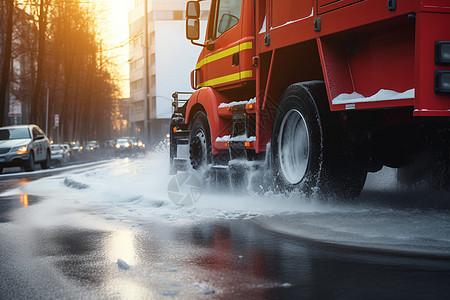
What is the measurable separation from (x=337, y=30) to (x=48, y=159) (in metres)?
21.0

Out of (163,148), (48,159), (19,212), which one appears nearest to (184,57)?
(48,159)

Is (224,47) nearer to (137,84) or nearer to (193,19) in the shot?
(193,19)

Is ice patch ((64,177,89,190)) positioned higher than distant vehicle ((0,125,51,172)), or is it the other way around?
distant vehicle ((0,125,51,172))

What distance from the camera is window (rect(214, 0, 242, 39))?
924 centimetres

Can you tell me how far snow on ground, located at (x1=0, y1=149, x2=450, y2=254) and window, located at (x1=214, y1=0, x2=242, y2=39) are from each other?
98.3 inches

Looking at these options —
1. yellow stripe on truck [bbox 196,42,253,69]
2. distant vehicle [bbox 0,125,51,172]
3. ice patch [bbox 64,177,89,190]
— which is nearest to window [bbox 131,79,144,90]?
distant vehicle [bbox 0,125,51,172]

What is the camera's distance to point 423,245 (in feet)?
17.5

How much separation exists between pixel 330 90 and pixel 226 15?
138 inches

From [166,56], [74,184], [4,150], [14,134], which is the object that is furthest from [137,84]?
[74,184]

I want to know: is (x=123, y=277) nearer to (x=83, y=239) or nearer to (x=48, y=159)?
(x=83, y=239)

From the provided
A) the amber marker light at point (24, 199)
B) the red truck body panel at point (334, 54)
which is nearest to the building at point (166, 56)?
the amber marker light at point (24, 199)

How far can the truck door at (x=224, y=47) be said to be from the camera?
894 centimetres

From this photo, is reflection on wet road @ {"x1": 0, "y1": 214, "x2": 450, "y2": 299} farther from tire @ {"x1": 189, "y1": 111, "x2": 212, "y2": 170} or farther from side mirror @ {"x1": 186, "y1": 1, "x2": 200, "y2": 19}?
side mirror @ {"x1": 186, "y1": 1, "x2": 200, "y2": 19}

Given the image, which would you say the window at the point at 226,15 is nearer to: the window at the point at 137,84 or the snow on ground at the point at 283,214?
the snow on ground at the point at 283,214
